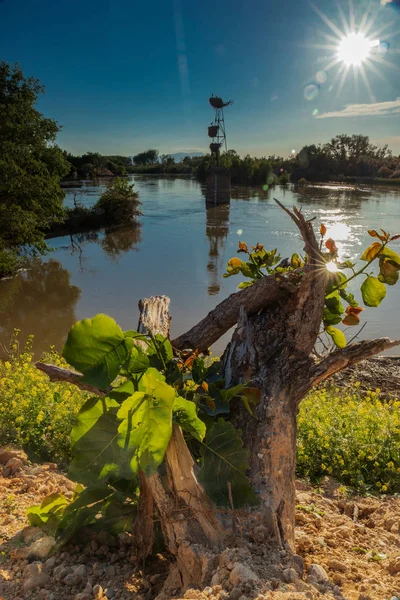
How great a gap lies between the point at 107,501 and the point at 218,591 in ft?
2.33

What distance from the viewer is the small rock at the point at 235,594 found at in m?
1.32

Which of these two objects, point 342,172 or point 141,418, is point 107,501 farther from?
point 342,172

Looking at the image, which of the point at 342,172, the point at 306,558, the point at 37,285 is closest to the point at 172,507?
the point at 306,558

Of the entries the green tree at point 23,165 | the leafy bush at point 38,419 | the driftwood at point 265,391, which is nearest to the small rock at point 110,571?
the driftwood at point 265,391

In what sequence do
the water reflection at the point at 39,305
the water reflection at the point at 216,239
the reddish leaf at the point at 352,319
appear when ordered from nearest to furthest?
1. the reddish leaf at the point at 352,319
2. the water reflection at the point at 39,305
3. the water reflection at the point at 216,239

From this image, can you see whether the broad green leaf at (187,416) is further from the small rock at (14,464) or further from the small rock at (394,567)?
the small rock at (14,464)

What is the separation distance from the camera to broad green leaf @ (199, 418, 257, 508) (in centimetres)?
163

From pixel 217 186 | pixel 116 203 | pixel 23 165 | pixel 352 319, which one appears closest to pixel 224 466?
pixel 352 319

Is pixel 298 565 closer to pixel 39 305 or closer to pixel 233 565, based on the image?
pixel 233 565

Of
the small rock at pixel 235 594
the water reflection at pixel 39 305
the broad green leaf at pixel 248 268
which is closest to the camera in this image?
the small rock at pixel 235 594

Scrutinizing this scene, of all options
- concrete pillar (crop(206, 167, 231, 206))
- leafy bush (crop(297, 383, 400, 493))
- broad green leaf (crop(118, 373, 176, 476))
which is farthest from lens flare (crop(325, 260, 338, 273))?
concrete pillar (crop(206, 167, 231, 206))

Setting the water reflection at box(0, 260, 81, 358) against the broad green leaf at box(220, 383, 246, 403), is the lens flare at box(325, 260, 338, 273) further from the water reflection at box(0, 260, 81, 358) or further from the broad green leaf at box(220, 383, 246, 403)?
the water reflection at box(0, 260, 81, 358)

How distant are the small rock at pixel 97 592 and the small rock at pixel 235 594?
1.79 feet

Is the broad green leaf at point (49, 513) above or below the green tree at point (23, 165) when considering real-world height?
below
